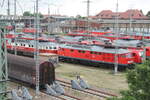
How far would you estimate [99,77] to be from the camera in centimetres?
2653

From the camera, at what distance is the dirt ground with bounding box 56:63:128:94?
74.3ft

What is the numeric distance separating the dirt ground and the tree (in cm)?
1036

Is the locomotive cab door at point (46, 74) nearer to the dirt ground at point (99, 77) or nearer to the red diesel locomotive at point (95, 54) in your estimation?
the dirt ground at point (99, 77)

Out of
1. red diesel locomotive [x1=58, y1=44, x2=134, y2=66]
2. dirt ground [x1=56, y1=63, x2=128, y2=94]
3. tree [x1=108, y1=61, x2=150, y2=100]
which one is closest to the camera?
tree [x1=108, y1=61, x2=150, y2=100]

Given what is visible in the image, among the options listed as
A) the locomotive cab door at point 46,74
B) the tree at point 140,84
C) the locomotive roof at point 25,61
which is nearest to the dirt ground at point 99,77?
the locomotive cab door at point 46,74

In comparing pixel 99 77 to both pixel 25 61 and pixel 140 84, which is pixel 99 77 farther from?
pixel 140 84

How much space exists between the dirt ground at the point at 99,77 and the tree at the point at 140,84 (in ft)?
34.0

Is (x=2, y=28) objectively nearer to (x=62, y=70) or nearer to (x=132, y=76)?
(x=132, y=76)

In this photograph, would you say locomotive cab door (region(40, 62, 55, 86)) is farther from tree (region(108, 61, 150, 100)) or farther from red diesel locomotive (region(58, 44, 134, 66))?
tree (region(108, 61, 150, 100))

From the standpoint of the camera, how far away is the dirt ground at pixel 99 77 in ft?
74.3

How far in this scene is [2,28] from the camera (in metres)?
14.5

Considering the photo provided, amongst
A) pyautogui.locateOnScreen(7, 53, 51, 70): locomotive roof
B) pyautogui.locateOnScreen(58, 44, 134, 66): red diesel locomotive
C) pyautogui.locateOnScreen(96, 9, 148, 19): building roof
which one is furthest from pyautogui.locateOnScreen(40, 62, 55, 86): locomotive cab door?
pyautogui.locateOnScreen(96, 9, 148, 19): building roof

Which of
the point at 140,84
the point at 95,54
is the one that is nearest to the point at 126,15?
the point at 95,54

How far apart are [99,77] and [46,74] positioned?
26.8ft
